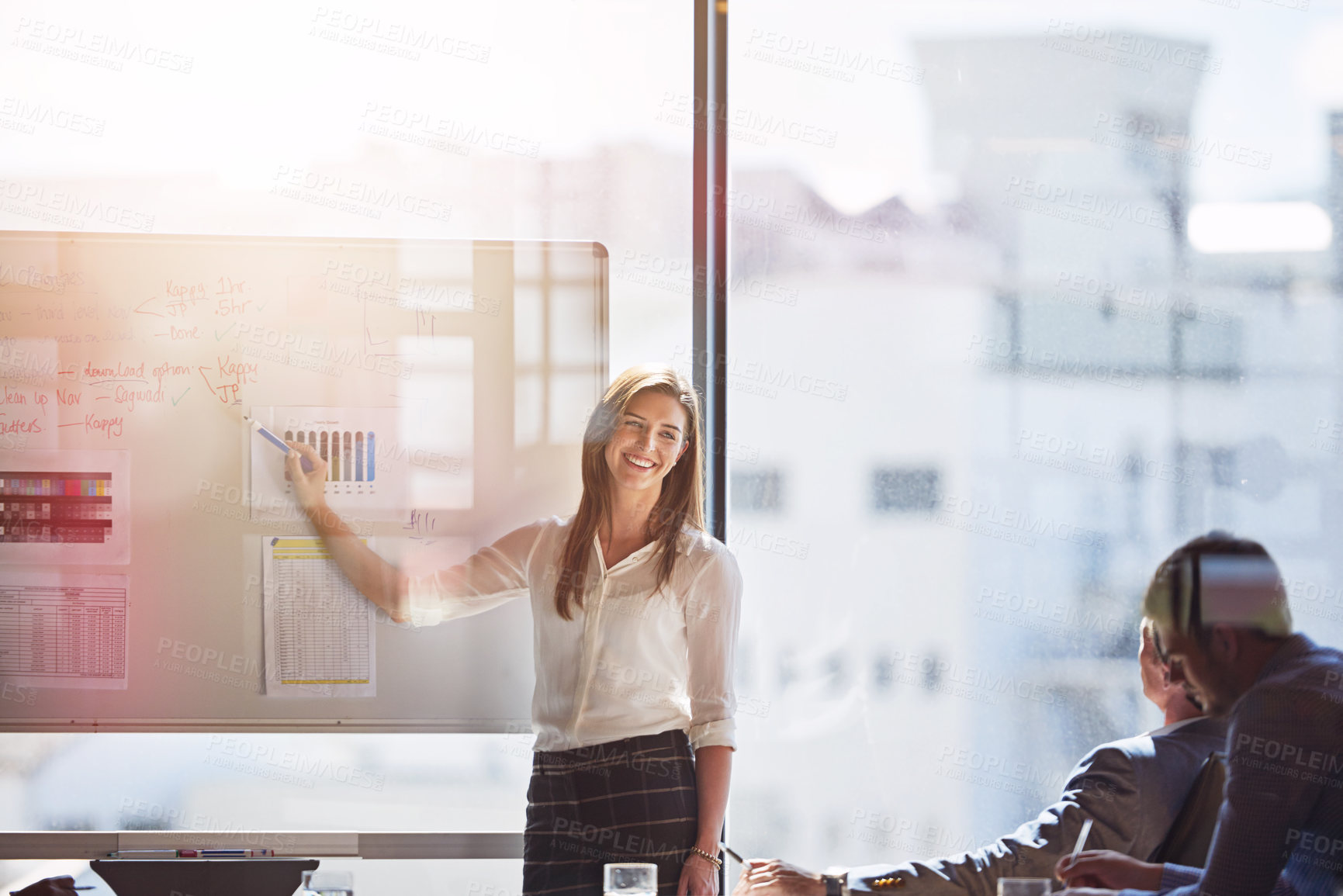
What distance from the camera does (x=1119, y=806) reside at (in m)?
1.66

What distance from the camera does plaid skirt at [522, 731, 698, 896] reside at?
186 cm

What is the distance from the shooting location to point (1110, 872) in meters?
1.59

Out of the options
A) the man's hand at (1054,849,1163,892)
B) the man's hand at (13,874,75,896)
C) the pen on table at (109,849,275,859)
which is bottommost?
the pen on table at (109,849,275,859)

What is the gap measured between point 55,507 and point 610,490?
1268 millimetres

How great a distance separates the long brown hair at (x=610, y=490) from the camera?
1.96m

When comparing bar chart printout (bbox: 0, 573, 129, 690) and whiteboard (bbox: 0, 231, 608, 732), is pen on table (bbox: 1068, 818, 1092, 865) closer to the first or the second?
whiteboard (bbox: 0, 231, 608, 732)

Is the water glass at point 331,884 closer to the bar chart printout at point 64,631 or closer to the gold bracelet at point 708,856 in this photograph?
the gold bracelet at point 708,856

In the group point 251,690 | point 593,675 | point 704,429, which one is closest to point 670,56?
point 704,429

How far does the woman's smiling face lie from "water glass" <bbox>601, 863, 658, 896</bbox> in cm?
77

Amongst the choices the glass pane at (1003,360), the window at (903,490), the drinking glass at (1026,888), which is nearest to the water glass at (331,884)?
the drinking glass at (1026,888)

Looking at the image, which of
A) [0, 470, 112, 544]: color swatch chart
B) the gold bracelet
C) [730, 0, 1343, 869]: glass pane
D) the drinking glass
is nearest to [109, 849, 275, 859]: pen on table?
[0, 470, 112, 544]: color swatch chart

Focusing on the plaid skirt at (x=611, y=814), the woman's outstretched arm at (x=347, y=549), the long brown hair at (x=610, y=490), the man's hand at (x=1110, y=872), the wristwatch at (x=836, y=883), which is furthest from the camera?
the woman's outstretched arm at (x=347, y=549)

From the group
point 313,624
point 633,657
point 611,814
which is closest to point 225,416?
point 313,624

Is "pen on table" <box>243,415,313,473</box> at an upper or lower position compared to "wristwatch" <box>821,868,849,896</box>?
upper
